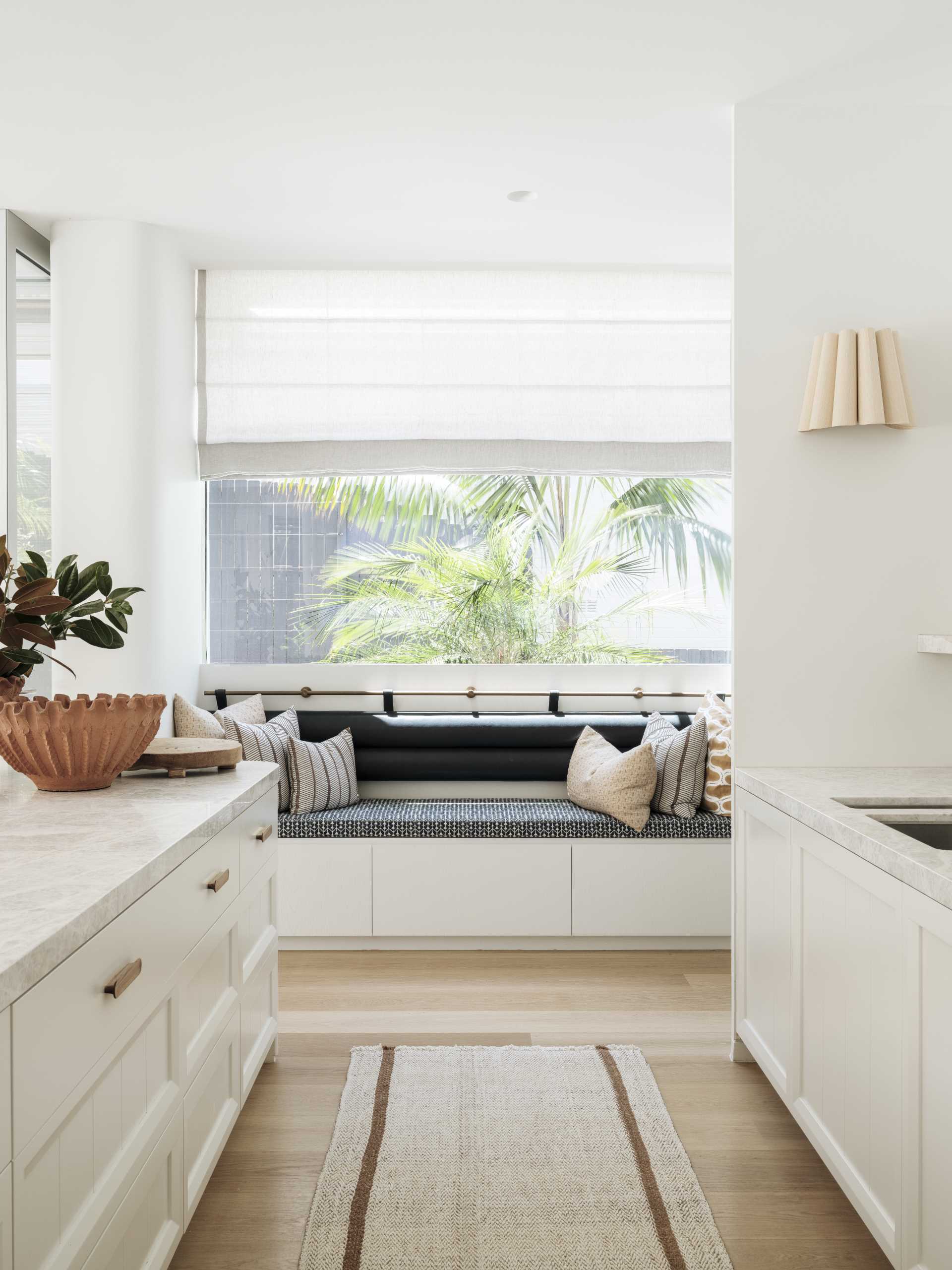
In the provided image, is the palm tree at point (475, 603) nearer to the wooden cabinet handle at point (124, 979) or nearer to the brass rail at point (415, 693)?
the brass rail at point (415, 693)

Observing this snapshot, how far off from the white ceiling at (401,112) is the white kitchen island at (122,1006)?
6.00ft

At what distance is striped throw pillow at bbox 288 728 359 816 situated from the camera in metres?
3.50

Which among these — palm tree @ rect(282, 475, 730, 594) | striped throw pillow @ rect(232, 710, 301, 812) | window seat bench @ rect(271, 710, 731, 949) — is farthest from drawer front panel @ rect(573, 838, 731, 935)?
palm tree @ rect(282, 475, 730, 594)

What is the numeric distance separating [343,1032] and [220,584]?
214cm

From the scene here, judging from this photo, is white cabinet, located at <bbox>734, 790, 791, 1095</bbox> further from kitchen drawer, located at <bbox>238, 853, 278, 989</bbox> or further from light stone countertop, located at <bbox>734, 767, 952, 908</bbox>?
kitchen drawer, located at <bbox>238, 853, 278, 989</bbox>

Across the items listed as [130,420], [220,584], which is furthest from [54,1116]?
[220,584]

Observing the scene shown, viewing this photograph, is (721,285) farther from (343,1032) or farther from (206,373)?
(343,1032)

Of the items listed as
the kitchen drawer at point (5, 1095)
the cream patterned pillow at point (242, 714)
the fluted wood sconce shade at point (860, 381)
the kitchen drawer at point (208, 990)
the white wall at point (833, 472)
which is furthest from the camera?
the cream patterned pillow at point (242, 714)

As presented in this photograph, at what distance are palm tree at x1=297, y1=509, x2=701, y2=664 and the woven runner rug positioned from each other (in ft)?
6.30

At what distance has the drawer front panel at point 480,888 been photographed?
134 inches

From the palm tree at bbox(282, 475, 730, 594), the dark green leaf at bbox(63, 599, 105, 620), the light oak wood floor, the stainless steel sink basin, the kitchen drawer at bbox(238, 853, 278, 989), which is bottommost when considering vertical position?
the light oak wood floor

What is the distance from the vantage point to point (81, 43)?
2336mm

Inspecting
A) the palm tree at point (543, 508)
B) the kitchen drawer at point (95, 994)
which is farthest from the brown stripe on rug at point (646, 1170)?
the palm tree at point (543, 508)

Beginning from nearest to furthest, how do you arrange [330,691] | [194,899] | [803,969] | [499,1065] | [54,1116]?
[54,1116] → [194,899] → [803,969] → [499,1065] → [330,691]
